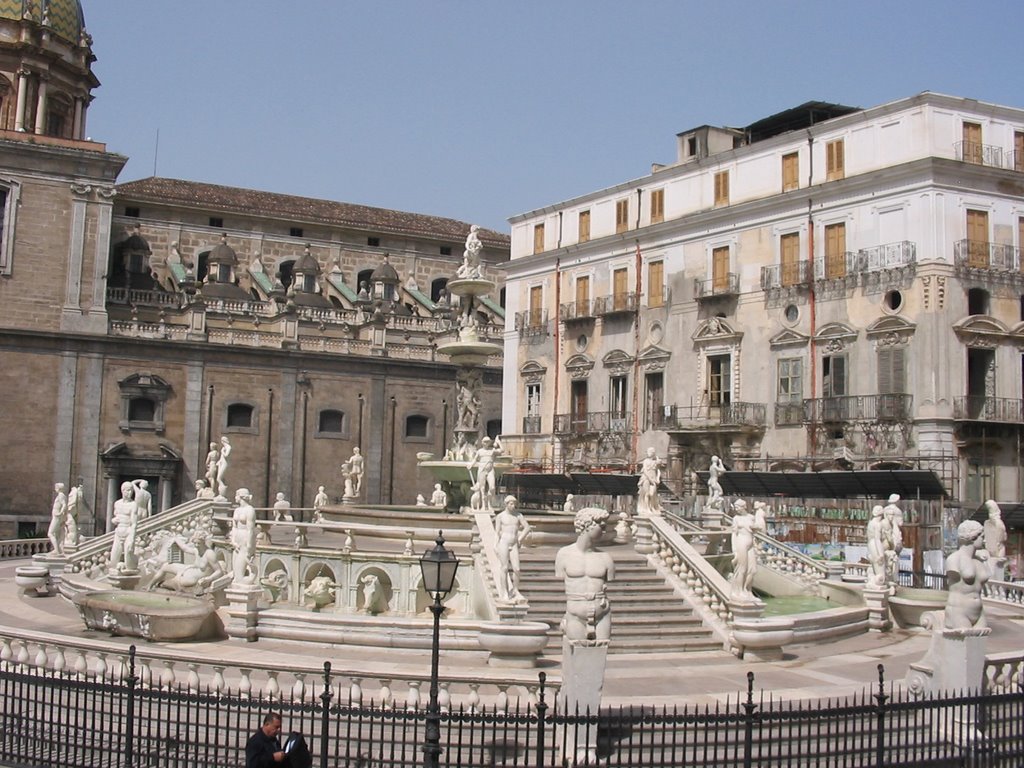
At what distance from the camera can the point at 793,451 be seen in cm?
3503

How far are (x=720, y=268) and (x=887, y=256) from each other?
6.98 meters

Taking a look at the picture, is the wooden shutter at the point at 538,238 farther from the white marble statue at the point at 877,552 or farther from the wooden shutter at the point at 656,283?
the white marble statue at the point at 877,552

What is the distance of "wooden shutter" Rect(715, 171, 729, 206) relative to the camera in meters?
38.8

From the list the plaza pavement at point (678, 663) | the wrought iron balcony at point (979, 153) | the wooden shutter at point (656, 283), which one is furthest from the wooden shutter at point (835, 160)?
the plaza pavement at point (678, 663)

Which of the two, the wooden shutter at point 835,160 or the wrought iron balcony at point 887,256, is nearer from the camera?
the wrought iron balcony at point 887,256

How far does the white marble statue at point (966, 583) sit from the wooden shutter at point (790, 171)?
25809mm

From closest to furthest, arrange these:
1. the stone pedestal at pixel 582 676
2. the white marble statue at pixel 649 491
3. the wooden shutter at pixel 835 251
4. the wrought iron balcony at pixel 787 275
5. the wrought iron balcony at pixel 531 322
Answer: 1. the stone pedestal at pixel 582 676
2. the white marble statue at pixel 649 491
3. the wooden shutter at pixel 835 251
4. the wrought iron balcony at pixel 787 275
5. the wrought iron balcony at pixel 531 322

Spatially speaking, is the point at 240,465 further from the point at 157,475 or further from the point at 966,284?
the point at 966,284

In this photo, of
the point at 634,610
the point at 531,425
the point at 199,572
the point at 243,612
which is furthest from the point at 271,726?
the point at 531,425

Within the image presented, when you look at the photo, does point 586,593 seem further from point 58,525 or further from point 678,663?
point 58,525

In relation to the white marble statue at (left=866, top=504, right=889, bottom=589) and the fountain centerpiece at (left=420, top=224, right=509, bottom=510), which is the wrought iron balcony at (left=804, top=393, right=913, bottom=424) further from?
the fountain centerpiece at (left=420, top=224, right=509, bottom=510)

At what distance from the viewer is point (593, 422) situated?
4250cm

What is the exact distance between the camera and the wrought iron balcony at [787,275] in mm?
35500

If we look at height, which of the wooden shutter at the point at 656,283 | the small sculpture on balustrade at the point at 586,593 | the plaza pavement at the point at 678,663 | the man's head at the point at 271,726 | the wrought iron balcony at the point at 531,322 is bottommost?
the plaza pavement at the point at 678,663
